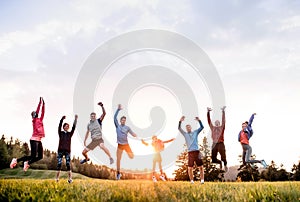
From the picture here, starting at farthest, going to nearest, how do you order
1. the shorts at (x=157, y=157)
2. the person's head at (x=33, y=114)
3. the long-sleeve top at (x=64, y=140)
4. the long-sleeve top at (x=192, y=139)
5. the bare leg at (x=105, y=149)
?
A: the shorts at (x=157, y=157), the bare leg at (x=105, y=149), the long-sleeve top at (x=192, y=139), the person's head at (x=33, y=114), the long-sleeve top at (x=64, y=140)

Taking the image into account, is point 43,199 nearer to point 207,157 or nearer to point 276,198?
point 276,198

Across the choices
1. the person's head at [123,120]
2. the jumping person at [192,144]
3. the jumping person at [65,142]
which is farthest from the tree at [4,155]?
the jumping person at [192,144]

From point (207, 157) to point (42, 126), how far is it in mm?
29177

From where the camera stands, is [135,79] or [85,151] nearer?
[85,151]

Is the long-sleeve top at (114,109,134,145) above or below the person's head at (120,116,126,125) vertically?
below

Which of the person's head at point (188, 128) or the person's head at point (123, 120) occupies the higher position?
the person's head at point (123, 120)

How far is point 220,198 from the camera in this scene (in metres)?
8.58

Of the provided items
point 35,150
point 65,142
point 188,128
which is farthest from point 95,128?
point 188,128

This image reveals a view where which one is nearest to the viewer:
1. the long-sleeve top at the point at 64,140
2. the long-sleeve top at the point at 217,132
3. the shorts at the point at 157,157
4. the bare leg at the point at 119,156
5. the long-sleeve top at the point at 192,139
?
the long-sleeve top at the point at 64,140

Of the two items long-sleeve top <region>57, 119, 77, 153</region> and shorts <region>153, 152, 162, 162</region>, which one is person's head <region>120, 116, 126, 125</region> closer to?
shorts <region>153, 152, 162, 162</region>

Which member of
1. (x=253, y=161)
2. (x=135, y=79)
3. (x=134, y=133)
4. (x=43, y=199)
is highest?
(x=135, y=79)

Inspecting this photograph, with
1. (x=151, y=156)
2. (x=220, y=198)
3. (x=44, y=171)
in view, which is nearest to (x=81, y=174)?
(x=44, y=171)

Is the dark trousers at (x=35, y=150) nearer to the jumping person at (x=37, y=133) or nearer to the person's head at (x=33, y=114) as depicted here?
the jumping person at (x=37, y=133)

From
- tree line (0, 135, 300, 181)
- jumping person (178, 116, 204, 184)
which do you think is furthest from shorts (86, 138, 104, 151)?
tree line (0, 135, 300, 181)
